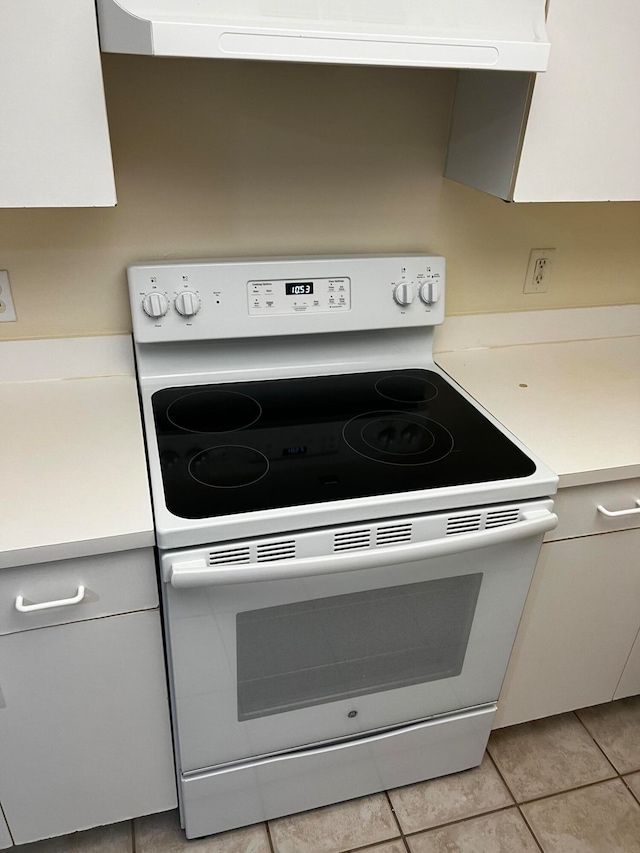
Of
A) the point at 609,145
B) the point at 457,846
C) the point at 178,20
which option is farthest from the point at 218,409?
the point at 457,846

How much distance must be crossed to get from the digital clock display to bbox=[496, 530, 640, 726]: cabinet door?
72cm

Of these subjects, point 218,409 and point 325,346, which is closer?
point 218,409

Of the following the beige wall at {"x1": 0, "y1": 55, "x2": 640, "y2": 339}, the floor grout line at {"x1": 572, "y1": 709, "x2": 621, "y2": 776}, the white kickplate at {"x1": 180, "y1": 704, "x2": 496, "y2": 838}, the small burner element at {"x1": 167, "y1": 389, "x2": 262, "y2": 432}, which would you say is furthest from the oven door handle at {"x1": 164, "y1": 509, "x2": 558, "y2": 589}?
the floor grout line at {"x1": 572, "y1": 709, "x2": 621, "y2": 776}

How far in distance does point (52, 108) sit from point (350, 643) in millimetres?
1021

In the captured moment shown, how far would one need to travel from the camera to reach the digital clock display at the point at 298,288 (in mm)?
1373

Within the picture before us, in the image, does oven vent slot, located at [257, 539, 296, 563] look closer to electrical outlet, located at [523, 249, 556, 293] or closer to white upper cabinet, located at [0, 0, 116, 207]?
white upper cabinet, located at [0, 0, 116, 207]

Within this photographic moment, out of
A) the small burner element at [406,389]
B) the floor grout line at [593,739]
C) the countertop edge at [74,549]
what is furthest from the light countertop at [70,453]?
the floor grout line at [593,739]

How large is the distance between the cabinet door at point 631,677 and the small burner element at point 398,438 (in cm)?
77

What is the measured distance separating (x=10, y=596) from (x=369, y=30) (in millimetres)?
1009

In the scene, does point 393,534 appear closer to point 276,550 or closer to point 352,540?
point 352,540

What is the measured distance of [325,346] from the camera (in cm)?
148

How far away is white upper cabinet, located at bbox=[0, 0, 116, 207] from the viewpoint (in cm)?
89

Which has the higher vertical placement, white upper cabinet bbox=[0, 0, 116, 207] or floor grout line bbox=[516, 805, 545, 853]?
white upper cabinet bbox=[0, 0, 116, 207]

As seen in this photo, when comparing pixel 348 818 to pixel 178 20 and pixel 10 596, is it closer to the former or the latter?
pixel 10 596
